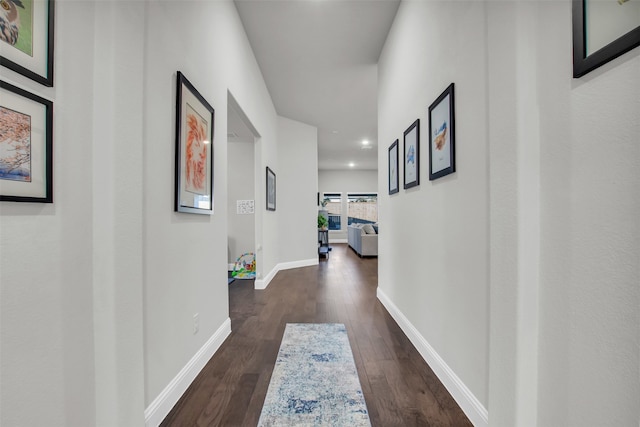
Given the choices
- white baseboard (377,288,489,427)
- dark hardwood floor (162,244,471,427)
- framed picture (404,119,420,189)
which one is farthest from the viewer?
framed picture (404,119,420,189)

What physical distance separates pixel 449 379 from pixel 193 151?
6.80 ft

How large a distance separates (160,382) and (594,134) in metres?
2.04

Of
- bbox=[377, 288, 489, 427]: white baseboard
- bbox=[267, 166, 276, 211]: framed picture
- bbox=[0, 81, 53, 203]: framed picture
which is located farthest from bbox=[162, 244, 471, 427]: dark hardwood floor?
bbox=[267, 166, 276, 211]: framed picture

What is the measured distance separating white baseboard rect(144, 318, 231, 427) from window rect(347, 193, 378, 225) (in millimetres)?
9262

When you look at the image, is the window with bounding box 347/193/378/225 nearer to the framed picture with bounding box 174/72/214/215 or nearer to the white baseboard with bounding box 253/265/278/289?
the white baseboard with bounding box 253/265/278/289

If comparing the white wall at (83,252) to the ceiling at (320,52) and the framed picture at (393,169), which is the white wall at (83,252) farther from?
the framed picture at (393,169)

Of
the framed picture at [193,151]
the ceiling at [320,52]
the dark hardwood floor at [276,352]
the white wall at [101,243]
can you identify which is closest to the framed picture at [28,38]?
the white wall at [101,243]

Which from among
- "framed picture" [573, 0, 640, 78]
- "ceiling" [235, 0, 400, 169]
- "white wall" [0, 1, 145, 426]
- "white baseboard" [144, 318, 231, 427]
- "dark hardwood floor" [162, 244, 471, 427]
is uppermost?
"ceiling" [235, 0, 400, 169]

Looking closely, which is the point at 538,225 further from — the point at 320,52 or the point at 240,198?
the point at 240,198

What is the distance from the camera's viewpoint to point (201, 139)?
5.96ft

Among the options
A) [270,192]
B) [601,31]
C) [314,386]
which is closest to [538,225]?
[601,31]

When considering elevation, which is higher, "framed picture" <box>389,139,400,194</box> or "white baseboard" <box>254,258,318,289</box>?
"framed picture" <box>389,139,400,194</box>

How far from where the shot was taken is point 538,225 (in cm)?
100

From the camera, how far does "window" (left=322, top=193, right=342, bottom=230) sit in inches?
→ 433
